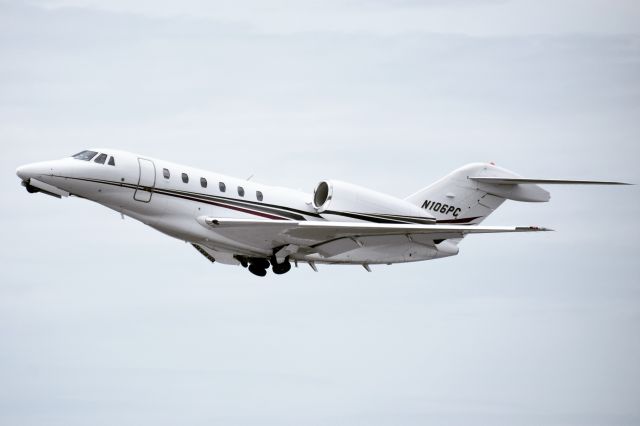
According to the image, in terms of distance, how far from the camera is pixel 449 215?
36438mm

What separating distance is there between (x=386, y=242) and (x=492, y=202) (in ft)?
13.8

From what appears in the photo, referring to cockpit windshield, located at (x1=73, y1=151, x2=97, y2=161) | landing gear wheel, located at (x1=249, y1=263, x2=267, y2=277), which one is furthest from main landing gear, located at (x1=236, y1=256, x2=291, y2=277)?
cockpit windshield, located at (x1=73, y1=151, x2=97, y2=161)

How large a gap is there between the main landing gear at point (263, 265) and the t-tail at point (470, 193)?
15.8ft

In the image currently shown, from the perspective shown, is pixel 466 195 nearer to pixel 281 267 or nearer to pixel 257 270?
pixel 281 267

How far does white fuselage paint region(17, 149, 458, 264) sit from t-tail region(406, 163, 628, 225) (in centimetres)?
256

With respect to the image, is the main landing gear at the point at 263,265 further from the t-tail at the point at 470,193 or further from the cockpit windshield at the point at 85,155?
the cockpit windshield at the point at 85,155

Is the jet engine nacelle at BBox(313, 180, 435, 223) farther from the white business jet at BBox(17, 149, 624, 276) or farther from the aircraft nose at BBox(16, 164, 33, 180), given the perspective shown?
the aircraft nose at BBox(16, 164, 33, 180)

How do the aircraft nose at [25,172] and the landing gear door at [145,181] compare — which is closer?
the aircraft nose at [25,172]

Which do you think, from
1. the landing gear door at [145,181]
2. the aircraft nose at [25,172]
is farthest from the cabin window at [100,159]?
the aircraft nose at [25,172]

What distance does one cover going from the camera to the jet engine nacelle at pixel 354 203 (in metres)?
33.7

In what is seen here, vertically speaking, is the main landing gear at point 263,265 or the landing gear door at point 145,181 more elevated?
the landing gear door at point 145,181

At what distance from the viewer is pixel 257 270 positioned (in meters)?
34.2

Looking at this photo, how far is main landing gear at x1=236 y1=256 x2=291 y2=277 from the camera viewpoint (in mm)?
33875

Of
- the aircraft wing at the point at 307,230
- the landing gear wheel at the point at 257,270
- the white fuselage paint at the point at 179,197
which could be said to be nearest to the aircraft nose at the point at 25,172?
the white fuselage paint at the point at 179,197
